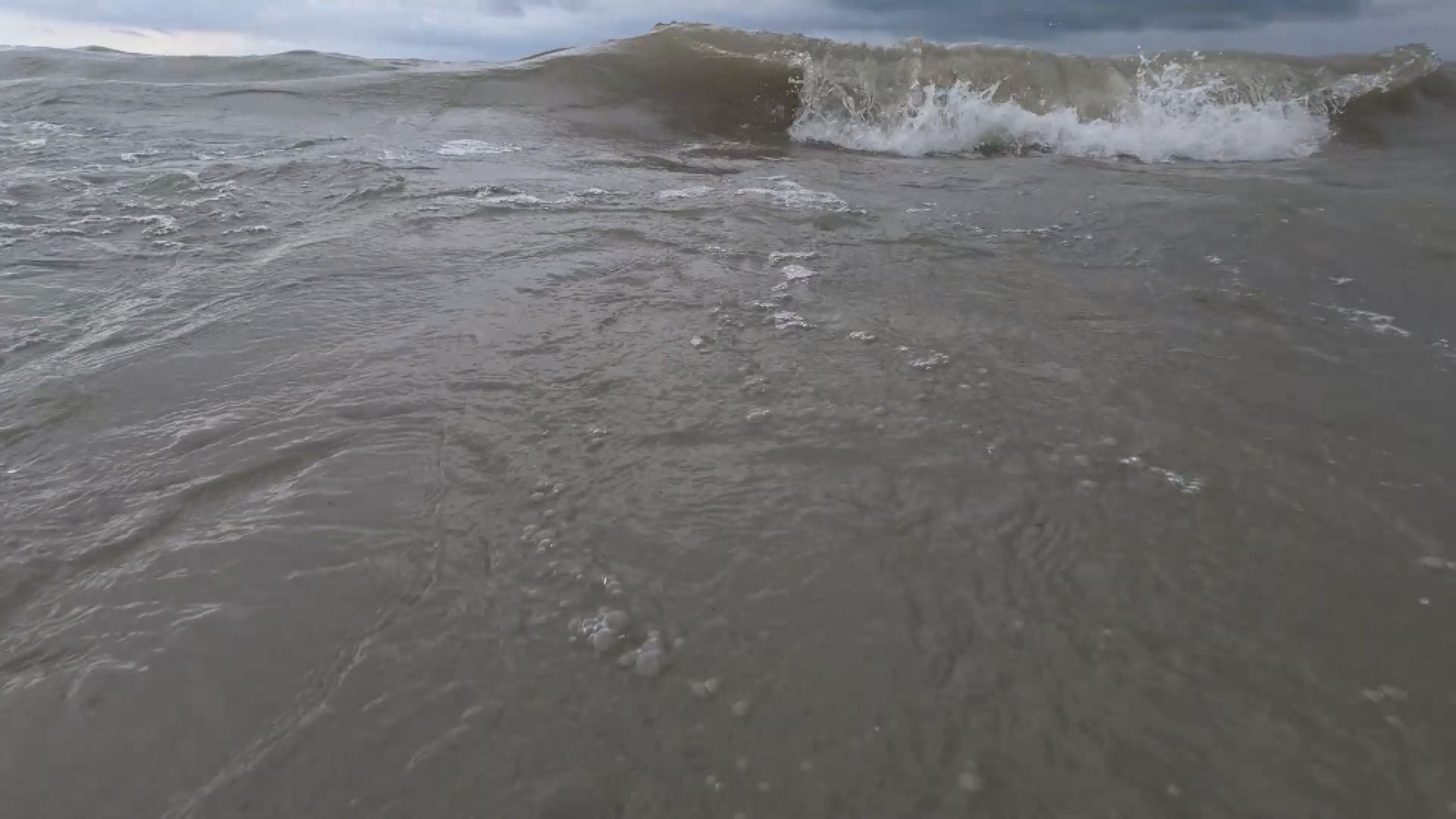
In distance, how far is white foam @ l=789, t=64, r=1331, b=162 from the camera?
30.1 ft

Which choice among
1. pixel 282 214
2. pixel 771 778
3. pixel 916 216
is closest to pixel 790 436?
pixel 771 778

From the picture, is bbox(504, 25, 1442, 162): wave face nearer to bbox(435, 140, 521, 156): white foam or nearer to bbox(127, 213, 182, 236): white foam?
bbox(435, 140, 521, 156): white foam

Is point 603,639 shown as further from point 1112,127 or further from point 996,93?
point 996,93

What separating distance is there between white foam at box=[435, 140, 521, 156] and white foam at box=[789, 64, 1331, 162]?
380cm

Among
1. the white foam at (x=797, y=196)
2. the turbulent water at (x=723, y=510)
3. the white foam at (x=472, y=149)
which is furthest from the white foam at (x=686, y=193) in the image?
the white foam at (x=472, y=149)

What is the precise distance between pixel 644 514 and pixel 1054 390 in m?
1.64

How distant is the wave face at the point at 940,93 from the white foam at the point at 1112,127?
21mm

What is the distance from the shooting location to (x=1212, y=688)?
171 centimetres

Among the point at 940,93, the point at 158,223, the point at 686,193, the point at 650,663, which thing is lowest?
the point at 650,663

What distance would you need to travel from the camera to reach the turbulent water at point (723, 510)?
1.58 meters

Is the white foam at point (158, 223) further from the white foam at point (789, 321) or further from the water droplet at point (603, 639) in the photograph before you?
the water droplet at point (603, 639)

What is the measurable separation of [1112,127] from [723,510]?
936 centimetres

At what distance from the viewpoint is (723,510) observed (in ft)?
7.61

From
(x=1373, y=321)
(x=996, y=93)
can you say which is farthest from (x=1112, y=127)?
(x=1373, y=321)
